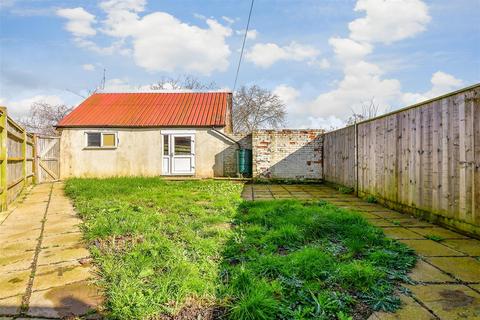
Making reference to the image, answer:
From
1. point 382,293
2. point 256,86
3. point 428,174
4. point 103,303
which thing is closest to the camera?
point 103,303

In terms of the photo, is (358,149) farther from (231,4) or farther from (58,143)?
(58,143)

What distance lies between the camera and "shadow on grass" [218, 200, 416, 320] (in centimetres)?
188

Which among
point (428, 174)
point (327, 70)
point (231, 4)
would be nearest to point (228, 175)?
point (327, 70)

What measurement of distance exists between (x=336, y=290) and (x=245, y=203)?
3.67 m

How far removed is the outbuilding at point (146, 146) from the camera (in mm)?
12617

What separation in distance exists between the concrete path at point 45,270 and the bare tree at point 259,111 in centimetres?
2095

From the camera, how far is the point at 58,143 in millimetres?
12492

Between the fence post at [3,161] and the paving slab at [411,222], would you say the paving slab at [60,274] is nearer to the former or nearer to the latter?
the fence post at [3,161]

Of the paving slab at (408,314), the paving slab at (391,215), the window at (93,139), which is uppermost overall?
the window at (93,139)

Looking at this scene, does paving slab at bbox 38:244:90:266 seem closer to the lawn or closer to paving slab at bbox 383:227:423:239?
the lawn

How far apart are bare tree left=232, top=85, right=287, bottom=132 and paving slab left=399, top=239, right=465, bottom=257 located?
2173cm

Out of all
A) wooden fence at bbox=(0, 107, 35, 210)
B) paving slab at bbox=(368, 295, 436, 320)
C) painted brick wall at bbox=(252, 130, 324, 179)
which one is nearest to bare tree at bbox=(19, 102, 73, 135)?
wooden fence at bbox=(0, 107, 35, 210)

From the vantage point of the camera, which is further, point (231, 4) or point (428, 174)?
point (231, 4)

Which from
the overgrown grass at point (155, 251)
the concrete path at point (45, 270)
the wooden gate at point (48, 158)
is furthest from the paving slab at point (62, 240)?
the wooden gate at point (48, 158)
